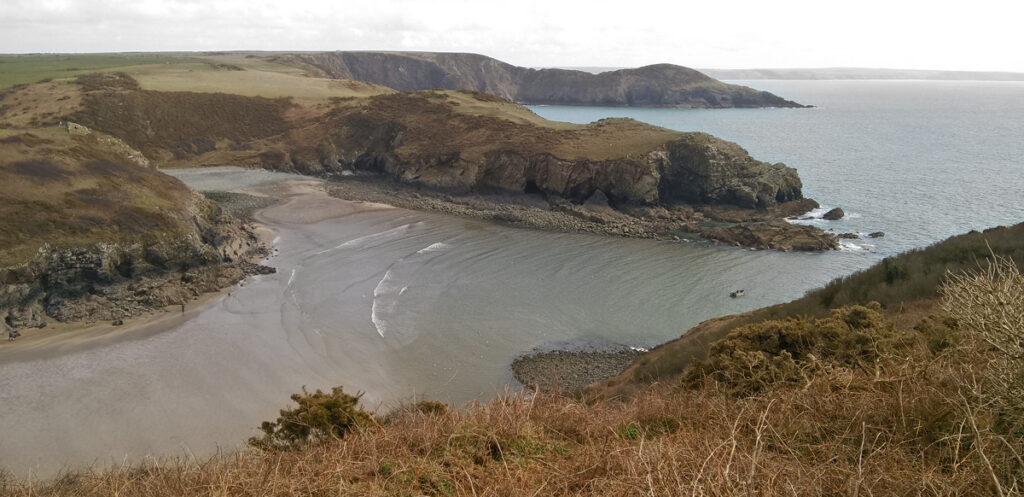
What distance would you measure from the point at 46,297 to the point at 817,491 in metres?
31.7

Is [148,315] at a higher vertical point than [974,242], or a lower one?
lower

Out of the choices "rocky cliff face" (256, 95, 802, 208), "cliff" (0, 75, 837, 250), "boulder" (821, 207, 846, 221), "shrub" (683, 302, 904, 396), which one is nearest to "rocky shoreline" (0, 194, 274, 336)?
"cliff" (0, 75, 837, 250)

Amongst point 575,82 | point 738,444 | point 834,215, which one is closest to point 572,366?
point 738,444

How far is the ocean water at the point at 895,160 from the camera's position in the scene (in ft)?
151

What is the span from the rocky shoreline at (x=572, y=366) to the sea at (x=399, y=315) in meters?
0.72

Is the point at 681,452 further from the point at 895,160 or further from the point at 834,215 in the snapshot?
the point at 895,160

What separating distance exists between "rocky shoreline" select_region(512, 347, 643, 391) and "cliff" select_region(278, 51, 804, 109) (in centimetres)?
14508

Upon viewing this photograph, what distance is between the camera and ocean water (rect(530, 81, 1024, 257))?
46.0 m

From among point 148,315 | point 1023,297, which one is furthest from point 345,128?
point 1023,297

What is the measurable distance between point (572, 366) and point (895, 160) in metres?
69.9

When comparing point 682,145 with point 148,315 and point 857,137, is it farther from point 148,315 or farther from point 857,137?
point 857,137

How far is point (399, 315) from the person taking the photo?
27.9m

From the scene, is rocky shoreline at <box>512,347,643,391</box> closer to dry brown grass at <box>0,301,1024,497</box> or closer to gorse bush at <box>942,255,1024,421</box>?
dry brown grass at <box>0,301,1024,497</box>

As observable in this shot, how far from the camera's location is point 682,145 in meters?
52.8
